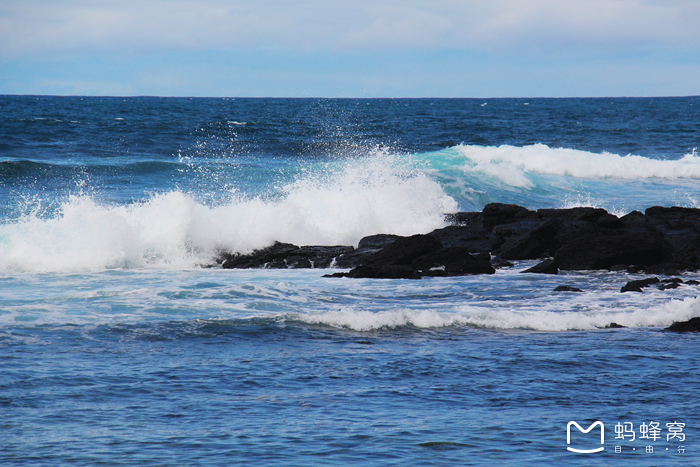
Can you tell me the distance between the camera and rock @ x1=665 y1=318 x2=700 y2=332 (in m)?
7.33

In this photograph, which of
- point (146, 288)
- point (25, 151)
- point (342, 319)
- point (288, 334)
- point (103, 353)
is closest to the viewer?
point (103, 353)

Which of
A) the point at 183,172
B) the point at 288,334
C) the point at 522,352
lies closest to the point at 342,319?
the point at 288,334

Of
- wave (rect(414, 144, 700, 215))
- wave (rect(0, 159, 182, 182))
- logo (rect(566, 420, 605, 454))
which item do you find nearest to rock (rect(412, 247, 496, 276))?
logo (rect(566, 420, 605, 454))

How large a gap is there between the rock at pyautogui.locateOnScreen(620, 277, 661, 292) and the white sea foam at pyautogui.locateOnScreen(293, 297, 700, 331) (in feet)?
4.03

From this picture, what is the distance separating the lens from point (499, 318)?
302 inches

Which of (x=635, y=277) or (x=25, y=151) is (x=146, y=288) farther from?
(x=25, y=151)

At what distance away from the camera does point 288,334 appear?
23.2 feet

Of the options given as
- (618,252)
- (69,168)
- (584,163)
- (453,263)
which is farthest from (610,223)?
(69,168)

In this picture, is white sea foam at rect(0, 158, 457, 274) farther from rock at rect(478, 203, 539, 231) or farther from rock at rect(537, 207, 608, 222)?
rock at rect(537, 207, 608, 222)

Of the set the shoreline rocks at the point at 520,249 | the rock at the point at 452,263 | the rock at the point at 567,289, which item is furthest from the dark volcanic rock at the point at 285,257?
the rock at the point at 567,289

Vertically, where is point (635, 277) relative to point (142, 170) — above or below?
below

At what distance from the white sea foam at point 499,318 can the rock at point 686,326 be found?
10.1 inches

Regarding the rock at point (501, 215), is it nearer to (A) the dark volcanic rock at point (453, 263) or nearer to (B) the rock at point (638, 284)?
(A) the dark volcanic rock at point (453, 263)

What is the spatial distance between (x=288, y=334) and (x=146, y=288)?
3.06 metres
